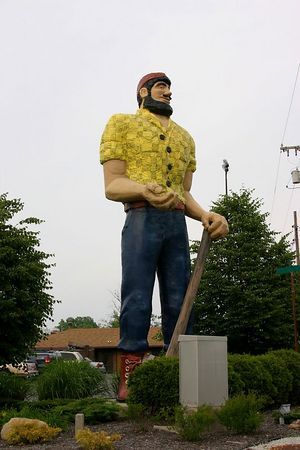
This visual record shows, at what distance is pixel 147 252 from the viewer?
28.7ft

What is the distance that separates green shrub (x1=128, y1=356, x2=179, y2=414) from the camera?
315 inches

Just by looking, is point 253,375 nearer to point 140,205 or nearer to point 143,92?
point 140,205

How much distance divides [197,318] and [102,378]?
998 cm

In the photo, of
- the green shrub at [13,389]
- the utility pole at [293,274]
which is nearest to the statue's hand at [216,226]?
the utility pole at [293,274]

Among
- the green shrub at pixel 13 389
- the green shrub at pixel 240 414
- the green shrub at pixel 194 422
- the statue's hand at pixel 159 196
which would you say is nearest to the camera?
the green shrub at pixel 194 422

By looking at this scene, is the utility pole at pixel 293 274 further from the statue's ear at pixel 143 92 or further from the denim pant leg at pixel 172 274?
the statue's ear at pixel 143 92

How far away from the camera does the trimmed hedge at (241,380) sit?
8.03m

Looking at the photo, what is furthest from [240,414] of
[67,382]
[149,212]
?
[67,382]

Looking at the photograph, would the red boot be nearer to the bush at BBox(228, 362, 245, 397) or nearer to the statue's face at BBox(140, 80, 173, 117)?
the bush at BBox(228, 362, 245, 397)

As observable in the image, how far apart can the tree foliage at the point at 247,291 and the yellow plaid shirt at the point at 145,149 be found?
12263 millimetres

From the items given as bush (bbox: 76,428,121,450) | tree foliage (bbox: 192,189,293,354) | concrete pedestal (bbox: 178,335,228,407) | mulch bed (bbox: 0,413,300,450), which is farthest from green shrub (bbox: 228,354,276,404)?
tree foliage (bbox: 192,189,293,354)

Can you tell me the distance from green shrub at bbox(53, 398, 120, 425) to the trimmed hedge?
1.09 ft

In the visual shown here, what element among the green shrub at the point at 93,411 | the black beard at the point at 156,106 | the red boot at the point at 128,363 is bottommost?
the green shrub at the point at 93,411

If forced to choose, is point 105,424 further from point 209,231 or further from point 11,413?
point 209,231
